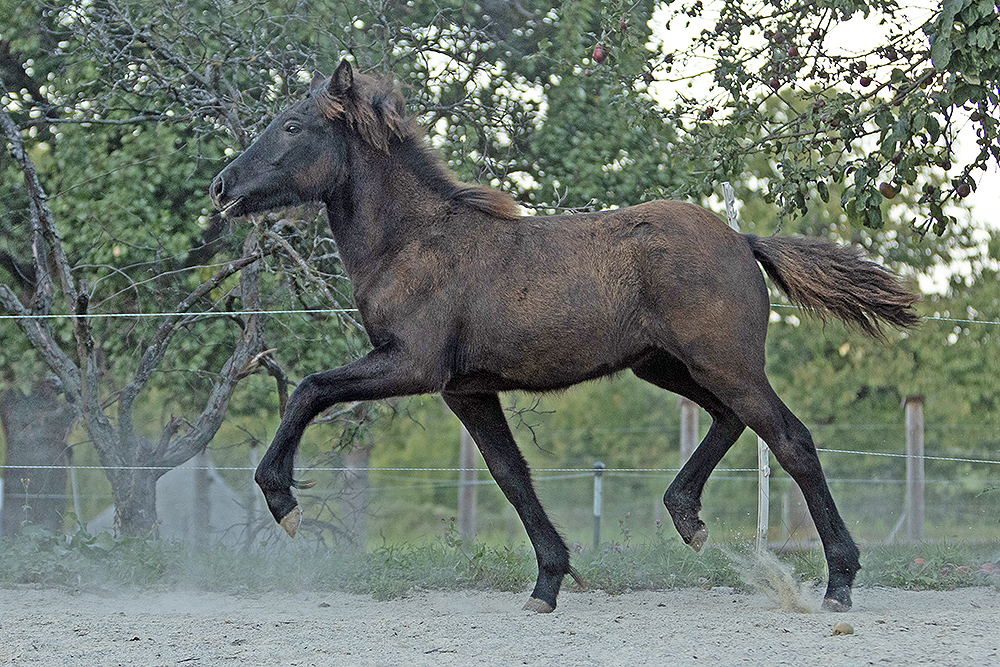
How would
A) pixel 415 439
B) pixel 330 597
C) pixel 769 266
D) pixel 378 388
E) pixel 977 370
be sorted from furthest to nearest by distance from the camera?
pixel 415 439
pixel 977 370
pixel 330 597
pixel 769 266
pixel 378 388

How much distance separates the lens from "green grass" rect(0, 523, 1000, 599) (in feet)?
18.3

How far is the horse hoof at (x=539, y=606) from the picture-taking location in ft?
15.1

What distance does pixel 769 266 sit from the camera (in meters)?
4.75

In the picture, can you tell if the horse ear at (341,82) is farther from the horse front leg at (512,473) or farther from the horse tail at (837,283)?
the horse tail at (837,283)

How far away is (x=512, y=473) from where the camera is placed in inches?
189

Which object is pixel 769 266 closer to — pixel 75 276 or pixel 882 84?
pixel 882 84

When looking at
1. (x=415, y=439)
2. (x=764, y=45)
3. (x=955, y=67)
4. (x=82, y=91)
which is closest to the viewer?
(x=955, y=67)

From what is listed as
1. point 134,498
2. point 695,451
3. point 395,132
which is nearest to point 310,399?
point 395,132

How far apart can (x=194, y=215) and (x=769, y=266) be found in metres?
4.91

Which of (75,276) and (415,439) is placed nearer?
(75,276)

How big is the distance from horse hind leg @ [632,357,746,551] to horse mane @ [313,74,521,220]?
3.55ft

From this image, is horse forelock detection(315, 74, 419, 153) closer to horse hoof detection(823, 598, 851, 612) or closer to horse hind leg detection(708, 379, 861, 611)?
horse hind leg detection(708, 379, 861, 611)

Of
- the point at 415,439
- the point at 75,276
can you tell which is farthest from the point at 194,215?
the point at 415,439

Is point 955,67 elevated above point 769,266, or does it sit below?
above
